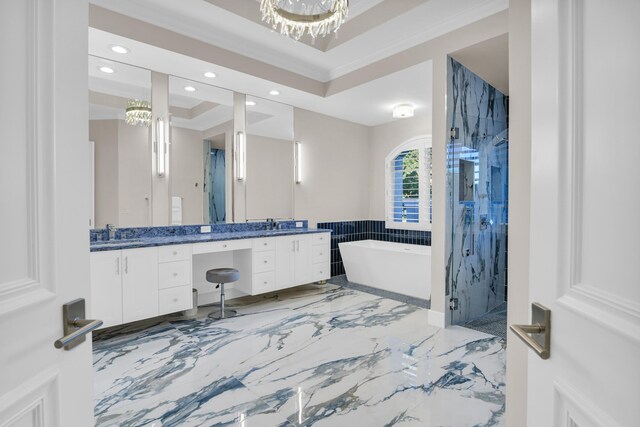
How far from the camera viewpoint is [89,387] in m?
0.81

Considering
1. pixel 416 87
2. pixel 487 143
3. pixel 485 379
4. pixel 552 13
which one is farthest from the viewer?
pixel 416 87

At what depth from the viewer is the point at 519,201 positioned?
128 cm

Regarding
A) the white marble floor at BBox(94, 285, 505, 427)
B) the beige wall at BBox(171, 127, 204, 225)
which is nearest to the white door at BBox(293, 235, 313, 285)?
the white marble floor at BBox(94, 285, 505, 427)

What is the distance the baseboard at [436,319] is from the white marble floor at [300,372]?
83 millimetres

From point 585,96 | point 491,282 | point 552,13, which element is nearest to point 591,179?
point 585,96

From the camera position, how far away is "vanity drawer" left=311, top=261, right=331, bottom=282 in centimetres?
473

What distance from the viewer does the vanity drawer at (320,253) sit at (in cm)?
474

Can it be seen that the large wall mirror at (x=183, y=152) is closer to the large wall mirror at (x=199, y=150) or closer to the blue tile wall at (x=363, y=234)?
the large wall mirror at (x=199, y=150)

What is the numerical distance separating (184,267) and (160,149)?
1406 mm

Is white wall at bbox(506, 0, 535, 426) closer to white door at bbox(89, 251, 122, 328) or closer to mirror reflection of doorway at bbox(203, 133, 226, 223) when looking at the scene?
white door at bbox(89, 251, 122, 328)

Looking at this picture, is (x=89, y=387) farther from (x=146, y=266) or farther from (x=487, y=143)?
(x=487, y=143)

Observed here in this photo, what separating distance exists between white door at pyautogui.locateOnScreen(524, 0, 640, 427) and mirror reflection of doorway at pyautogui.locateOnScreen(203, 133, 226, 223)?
3985 mm

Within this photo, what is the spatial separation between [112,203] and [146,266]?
84 centimetres

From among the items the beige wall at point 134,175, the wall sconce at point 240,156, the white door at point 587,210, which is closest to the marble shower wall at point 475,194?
the wall sconce at point 240,156
